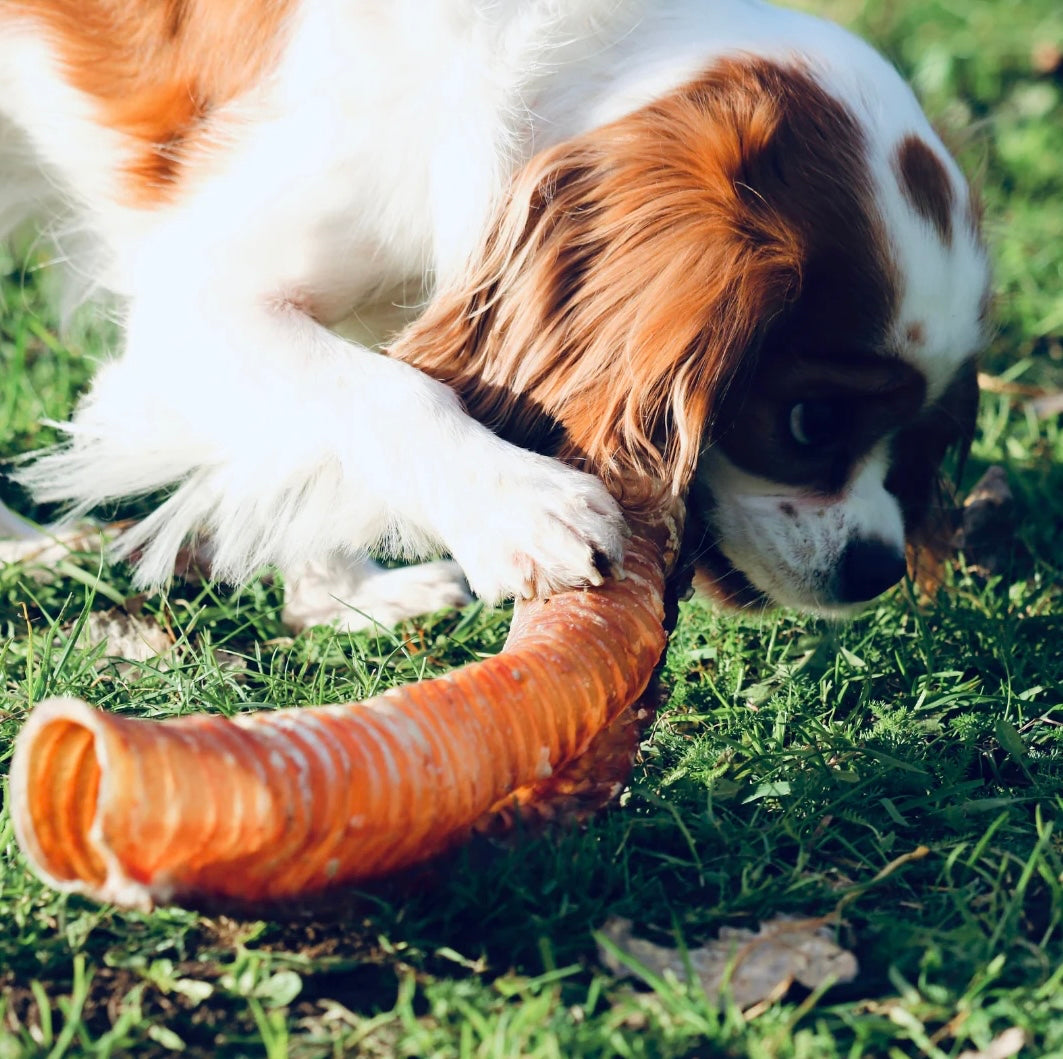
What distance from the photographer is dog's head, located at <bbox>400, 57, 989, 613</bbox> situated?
2486 millimetres

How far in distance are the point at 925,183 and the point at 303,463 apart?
1.29 meters

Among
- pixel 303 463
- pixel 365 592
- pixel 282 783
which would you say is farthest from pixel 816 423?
pixel 282 783

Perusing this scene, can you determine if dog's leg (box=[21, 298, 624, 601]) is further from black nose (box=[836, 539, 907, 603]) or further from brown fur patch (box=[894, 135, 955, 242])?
brown fur patch (box=[894, 135, 955, 242])

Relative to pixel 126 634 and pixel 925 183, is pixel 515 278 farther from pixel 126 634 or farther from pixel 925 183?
pixel 126 634

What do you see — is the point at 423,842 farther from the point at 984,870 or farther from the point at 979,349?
the point at 979,349

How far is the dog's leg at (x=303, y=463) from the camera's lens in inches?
90.0

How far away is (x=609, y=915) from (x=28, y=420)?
227 centimetres

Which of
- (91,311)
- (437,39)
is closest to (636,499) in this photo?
(437,39)

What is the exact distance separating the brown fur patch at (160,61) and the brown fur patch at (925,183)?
1.22 meters

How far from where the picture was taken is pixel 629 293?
254cm

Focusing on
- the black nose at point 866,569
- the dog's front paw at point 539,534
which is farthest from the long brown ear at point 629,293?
the black nose at point 866,569

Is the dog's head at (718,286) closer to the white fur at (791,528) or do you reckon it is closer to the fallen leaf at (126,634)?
the white fur at (791,528)

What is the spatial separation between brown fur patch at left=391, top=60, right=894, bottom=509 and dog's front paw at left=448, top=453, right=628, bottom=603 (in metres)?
0.15

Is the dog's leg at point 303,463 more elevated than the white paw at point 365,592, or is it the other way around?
the dog's leg at point 303,463
